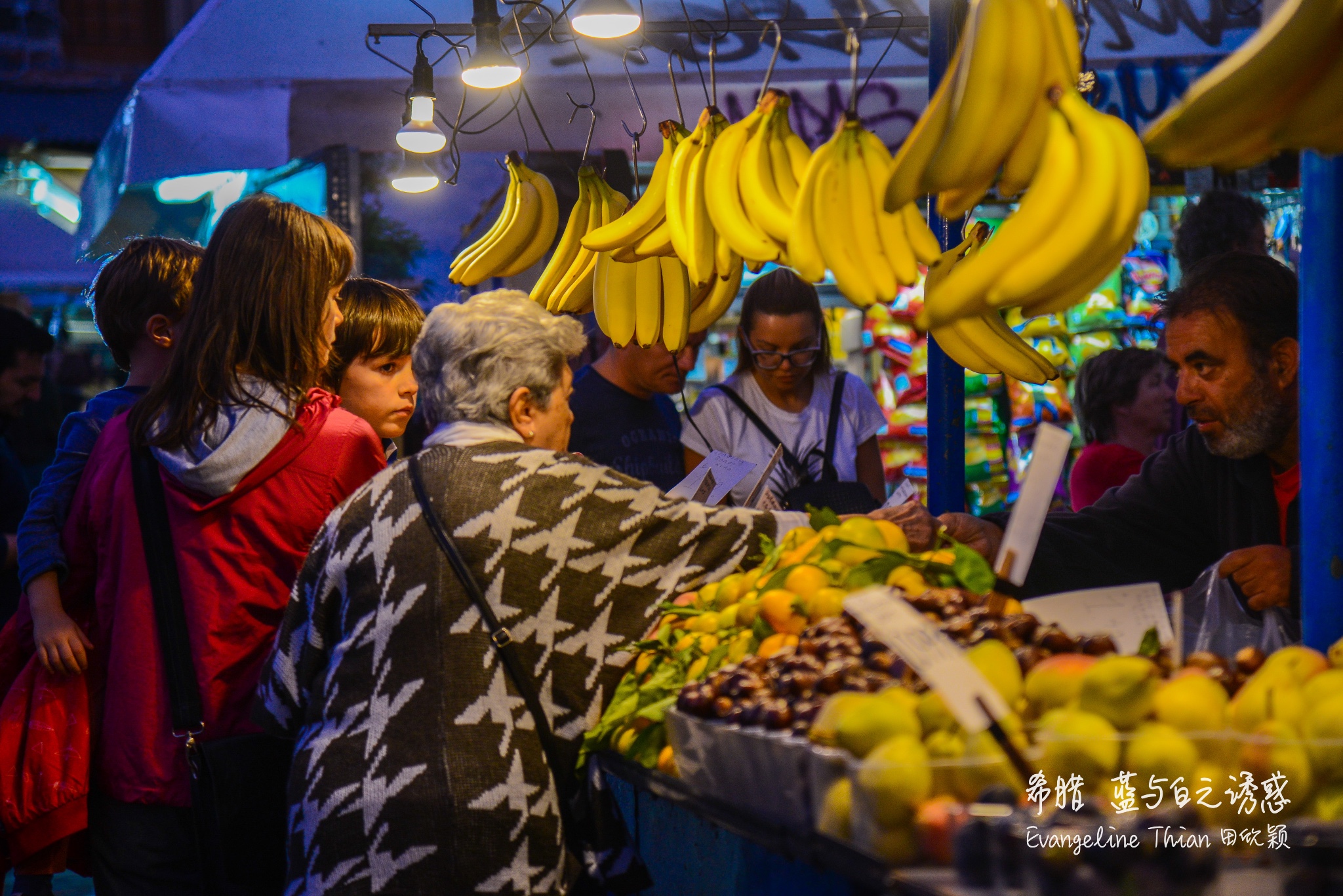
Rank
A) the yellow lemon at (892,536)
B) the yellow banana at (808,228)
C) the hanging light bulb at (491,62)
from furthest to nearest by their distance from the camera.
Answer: the hanging light bulb at (491,62) < the yellow lemon at (892,536) < the yellow banana at (808,228)

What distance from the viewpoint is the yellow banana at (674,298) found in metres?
2.61

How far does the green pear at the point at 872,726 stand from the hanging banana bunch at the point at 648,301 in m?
1.48

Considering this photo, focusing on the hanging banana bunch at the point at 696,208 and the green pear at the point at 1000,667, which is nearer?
the green pear at the point at 1000,667

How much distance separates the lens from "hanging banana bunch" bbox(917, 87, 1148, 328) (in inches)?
56.2

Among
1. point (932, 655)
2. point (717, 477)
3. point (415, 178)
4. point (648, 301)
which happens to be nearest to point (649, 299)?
point (648, 301)

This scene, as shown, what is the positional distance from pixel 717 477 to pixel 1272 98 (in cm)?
153

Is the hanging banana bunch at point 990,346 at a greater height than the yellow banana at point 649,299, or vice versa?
the yellow banana at point 649,299

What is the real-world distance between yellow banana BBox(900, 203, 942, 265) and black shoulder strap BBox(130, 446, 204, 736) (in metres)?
1.48

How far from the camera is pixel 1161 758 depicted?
3.60 ft

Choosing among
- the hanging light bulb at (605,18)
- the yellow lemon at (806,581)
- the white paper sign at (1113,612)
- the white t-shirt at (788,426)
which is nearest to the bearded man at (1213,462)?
the yellow lemon at (806,581)

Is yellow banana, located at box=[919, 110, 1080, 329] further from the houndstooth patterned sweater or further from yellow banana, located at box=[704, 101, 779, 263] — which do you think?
the houndstooth patterned sweater

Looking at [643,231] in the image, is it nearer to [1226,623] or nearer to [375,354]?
[375,354]

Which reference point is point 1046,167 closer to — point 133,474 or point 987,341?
point 987,341

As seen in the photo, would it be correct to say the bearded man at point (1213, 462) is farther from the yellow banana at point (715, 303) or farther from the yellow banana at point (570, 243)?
the yellow banana at point (570, 243)
